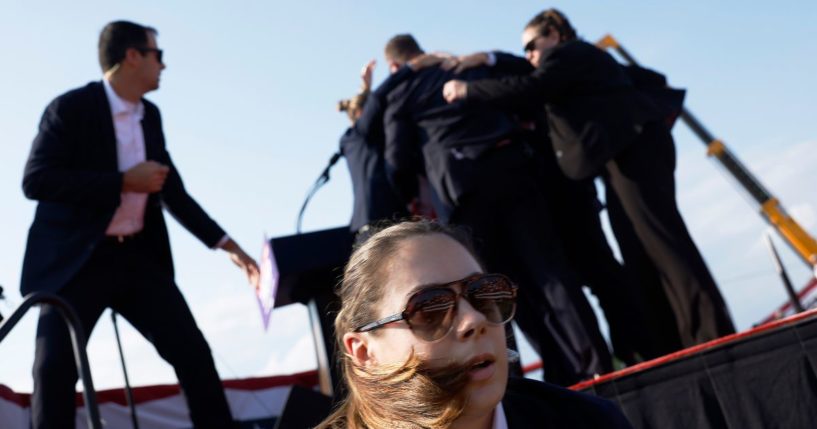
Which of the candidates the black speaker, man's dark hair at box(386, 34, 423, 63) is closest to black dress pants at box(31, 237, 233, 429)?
the black speaker

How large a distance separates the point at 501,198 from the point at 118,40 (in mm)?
1900

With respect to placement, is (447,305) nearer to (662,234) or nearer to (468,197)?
(662,234)

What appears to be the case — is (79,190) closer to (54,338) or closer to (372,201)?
(54,338)

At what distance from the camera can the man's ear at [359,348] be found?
6.94 feet

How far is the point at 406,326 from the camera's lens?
1.99 metres

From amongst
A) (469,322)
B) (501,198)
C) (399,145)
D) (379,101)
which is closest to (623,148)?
(501,198)

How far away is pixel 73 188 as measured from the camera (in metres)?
3.83

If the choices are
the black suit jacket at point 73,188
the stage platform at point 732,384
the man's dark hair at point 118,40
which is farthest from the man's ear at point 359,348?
the man's dark hair at point 118,40

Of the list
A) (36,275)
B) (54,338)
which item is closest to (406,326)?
(54,338)

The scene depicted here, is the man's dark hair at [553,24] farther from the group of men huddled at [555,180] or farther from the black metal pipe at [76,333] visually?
the black metal pipe at [76,333]

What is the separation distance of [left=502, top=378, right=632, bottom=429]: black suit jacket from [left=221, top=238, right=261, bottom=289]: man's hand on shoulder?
2.54 meters

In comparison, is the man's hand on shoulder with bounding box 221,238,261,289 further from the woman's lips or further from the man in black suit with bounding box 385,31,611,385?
the woman's lips

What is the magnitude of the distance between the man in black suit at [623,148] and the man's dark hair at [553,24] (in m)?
0.02

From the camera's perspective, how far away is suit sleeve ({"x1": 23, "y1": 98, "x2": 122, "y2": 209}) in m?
3.83
